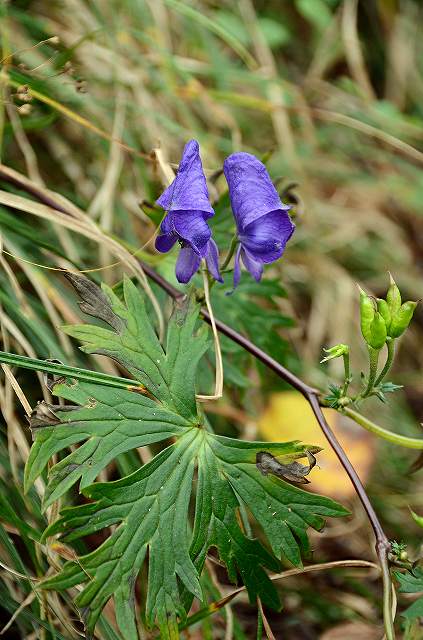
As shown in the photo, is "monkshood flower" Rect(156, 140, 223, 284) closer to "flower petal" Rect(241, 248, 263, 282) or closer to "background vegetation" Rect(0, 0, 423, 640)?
"flower petal" Rect(241, 248, 263, 282)

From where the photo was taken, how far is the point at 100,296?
1090 millimetres

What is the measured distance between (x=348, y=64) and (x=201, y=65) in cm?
99

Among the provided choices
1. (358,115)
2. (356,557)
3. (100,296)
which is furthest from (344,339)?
(100,296)

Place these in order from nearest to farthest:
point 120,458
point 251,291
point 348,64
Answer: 1. point 120,458
2. point 251,291
3. point 348,64

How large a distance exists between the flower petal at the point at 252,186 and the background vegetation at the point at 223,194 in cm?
24

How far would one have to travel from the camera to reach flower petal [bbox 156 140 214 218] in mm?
1016

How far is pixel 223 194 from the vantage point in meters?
1.41

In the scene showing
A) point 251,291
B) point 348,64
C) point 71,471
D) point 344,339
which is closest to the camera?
point 71,471

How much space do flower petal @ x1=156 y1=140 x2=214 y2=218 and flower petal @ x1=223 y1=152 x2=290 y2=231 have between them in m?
0.08

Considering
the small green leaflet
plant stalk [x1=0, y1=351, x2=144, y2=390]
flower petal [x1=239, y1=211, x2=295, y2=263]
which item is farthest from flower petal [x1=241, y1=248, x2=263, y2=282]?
plant stalk [x1=0, y1=351, x2=144, y2=390]

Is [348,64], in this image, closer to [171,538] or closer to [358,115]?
[358,115]

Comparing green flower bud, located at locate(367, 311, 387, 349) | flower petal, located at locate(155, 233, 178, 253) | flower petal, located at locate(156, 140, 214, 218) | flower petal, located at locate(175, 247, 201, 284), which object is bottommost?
green flower bud, located at locate(367, 311, 387, 349)

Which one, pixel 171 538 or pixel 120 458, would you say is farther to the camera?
pixel 120 458

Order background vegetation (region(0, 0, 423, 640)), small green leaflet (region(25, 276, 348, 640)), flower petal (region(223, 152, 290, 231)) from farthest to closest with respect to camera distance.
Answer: background vegetation (region(0, 0, 423, 640)) → flower petal (region(223, 152, 290, 231)) → small green leaflet (region(25, 276, 348, 640))
